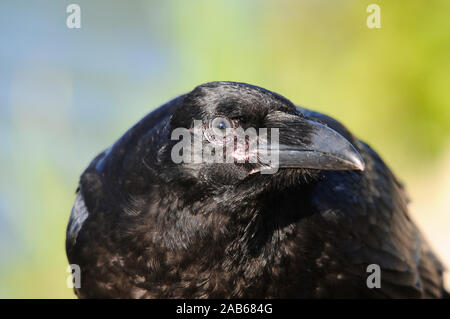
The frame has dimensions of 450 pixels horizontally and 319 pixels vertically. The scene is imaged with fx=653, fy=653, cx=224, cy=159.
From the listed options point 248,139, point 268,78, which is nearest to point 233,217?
point 248,139

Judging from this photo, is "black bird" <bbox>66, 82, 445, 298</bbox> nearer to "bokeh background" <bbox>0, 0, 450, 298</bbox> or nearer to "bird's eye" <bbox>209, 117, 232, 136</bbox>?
"bird's eye" <bbox>209, 117, 232, 136</bbox>

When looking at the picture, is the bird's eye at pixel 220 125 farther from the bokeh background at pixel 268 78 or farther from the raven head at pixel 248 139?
the bokeh background at pixel 268 78

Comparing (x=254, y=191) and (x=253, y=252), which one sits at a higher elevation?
(x=254, y=191)

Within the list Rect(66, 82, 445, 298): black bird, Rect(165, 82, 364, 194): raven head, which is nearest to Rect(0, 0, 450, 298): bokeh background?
Rect(66, 82, 445, 298): black bird

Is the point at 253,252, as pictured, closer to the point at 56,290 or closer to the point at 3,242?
the point at 56,290

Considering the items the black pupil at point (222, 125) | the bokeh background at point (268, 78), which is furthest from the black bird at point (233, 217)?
the bokeh background at point (268, 78)

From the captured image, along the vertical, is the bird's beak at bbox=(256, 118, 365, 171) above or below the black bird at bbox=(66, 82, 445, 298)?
above
